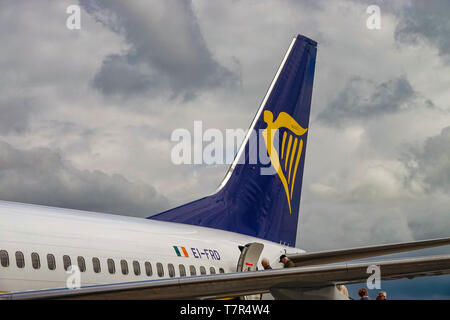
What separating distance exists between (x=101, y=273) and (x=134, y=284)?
384 centimetres

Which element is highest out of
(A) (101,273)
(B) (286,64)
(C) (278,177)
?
(B) (286,64)

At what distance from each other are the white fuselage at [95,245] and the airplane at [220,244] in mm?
19

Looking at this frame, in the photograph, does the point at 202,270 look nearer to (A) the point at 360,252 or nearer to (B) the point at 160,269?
(B) the point at 160,269

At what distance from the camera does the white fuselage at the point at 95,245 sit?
27.7ft

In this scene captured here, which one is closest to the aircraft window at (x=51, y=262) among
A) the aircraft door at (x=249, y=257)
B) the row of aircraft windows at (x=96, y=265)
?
the row of aircraft windows at (x=96, y=265)

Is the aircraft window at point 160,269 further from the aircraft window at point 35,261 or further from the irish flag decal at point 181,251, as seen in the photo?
the aircraft window at point 35,261

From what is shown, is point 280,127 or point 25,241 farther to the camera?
point 280,127

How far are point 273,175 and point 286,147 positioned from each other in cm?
97

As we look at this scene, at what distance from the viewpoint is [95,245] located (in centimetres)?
977

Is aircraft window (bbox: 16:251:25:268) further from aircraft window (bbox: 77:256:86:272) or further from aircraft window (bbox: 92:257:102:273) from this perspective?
aircraft window (bbox: 92:257:102:273)

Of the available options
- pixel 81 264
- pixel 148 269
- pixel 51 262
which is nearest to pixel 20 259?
pixel 51 262
